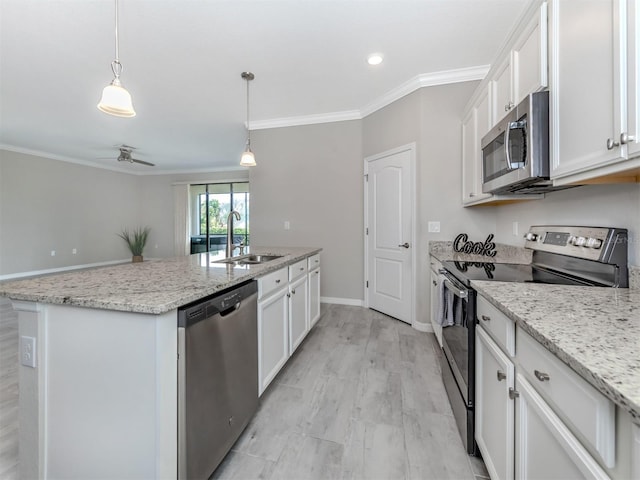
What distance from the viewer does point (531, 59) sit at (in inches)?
58.0

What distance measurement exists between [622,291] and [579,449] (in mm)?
883

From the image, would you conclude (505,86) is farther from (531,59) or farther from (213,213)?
(213,213)

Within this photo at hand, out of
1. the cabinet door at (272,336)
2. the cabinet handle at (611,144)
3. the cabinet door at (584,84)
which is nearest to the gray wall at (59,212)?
the cabinet door at (272,336)

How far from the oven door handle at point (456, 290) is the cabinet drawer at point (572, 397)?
48 cm

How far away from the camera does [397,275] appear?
3.31 m

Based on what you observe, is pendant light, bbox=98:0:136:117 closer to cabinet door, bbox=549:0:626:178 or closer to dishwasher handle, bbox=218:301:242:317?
dishwasher handle, bbox=218:301:242:317

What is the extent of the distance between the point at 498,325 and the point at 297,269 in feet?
5.08

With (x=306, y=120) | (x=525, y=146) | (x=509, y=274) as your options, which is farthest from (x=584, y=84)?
(x=306, y=120)

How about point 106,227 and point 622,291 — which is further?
point 106,227

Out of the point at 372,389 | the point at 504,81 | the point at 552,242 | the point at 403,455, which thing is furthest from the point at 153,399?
the point at 504,81

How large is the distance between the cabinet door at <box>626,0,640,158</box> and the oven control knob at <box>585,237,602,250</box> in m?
0.59

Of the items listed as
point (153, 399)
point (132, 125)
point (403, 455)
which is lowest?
point (403, 455)

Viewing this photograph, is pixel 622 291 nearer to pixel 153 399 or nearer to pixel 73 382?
pixel 153 399

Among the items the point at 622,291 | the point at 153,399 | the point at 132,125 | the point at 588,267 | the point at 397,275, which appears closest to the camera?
the point at 153,399
